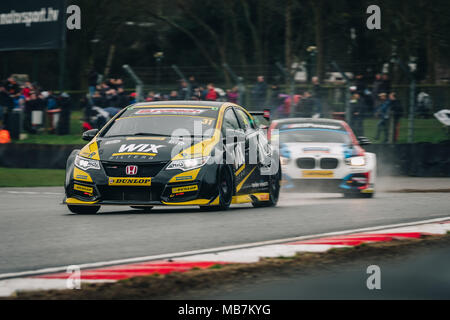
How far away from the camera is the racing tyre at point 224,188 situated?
10.5 meters

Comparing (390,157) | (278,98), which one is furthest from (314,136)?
(278,98)

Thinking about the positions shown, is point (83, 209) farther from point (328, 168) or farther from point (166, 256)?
point (328, 168)

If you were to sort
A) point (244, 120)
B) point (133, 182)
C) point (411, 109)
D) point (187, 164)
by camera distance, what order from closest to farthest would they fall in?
point (133, 182) < point (187, 164) < point (244, 120) < point (411, 109)

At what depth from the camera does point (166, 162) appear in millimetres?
10172

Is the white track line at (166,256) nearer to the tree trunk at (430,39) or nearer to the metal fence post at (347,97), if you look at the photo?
the metal fence post at (347,97)

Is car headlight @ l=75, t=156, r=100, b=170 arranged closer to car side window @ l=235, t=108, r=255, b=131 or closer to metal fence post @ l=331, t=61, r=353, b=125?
car side window @ l=235, t=108, r=255, b=131

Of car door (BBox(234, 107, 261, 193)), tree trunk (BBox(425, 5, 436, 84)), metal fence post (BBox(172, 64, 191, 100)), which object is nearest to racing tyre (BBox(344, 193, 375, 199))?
car door (BBox(234, 107, 261, 193))

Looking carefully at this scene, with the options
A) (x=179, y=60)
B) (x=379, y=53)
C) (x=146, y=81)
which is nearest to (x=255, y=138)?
(x=146, y=81)

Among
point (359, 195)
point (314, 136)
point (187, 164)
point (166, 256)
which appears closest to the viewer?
point (166, 256)

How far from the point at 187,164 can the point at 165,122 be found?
107 centimetres

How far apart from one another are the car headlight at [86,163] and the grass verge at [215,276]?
147 inches

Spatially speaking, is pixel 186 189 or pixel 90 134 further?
pixel 90 134

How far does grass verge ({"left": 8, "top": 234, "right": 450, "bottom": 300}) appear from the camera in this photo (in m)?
5.63

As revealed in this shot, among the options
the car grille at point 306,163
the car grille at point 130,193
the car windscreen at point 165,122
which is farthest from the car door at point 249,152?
the car grille at point 306,163
